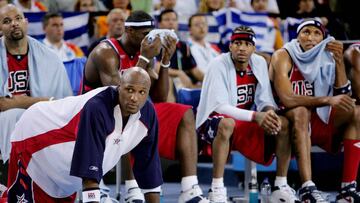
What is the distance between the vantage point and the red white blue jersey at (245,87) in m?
7.03

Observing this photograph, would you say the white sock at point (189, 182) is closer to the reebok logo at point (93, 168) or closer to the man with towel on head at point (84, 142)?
the man with towel on head at point (84, 142)

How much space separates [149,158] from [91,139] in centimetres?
59

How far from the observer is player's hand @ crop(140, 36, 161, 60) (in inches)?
244

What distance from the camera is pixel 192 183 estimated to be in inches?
249

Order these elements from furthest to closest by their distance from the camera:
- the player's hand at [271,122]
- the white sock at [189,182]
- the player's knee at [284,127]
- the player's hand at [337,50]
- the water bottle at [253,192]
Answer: the player's hand at [337,50], the water bottle at [253,192], the player's knee at [284,127], the player's hand at [271,122], the white sock at [189,182]

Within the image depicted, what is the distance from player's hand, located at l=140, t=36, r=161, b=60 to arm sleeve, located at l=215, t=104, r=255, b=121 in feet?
2.86

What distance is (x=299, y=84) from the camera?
7234 millimetres

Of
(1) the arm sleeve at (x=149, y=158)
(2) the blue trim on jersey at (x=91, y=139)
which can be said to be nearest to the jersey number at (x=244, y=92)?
(1) the arm sleeve at (x=149, y=158)

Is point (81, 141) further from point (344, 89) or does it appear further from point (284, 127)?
point (344, 89)

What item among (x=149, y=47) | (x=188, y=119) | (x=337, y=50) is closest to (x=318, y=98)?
(x=337, y=50)

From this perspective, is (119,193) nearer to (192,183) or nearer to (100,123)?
(192,183)

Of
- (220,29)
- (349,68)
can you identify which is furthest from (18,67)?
(220,29)

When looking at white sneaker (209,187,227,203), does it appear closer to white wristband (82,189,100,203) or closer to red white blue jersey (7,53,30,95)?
red white blue jersey (7,53,30,95)

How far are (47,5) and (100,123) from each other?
533 cm
